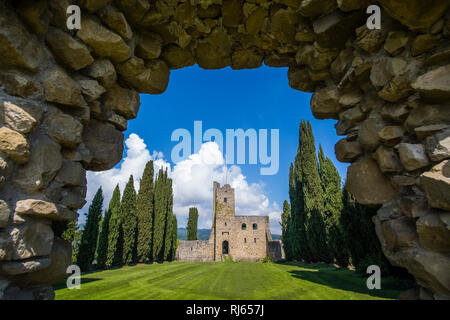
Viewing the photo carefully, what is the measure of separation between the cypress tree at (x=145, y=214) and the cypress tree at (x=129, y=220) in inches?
30.2

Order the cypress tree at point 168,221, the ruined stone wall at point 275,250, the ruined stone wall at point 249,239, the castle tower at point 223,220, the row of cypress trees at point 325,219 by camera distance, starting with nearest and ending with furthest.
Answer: the row of cypress trees at point 325,219 → the cypress tree at point 168,221 → the ruined stone wall at point 275,250 → the ruined stone wall at point 249,239 → the castle tower at point 223,220

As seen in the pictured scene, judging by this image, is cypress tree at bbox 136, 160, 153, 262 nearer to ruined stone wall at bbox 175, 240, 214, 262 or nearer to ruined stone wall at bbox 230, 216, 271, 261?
ruined stone wall at bbox 175, 240, 214, 262

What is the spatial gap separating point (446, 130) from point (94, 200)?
53.3ft

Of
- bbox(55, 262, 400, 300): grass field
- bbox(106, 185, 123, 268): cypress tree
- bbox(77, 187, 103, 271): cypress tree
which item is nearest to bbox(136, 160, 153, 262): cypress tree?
bbox(106, 185, 123, 268): cypress tree

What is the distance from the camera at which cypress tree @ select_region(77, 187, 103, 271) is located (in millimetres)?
12562

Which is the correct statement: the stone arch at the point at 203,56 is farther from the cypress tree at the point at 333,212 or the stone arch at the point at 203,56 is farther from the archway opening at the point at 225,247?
the archway opening at the point at 225,247

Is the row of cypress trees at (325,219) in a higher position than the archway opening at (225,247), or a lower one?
higher

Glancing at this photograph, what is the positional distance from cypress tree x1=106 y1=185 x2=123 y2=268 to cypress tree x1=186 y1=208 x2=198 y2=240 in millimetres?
18702

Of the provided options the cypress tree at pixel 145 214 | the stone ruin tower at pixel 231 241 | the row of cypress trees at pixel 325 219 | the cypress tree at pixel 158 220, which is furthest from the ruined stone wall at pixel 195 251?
the row of cypress trees at pixel 325 219

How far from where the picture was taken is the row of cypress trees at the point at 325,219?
8.34m

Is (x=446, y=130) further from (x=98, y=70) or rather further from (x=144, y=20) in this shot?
(x=98, y=70)

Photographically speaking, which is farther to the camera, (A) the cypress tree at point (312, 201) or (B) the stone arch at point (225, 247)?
(B) the stone arch at point (225, 247)

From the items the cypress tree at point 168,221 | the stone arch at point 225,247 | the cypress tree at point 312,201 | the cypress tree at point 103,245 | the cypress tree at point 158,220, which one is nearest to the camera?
the cypress tree at point 103,245

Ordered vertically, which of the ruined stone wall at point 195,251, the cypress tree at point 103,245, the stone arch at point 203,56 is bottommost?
the ruined stone wall at point 195,251
